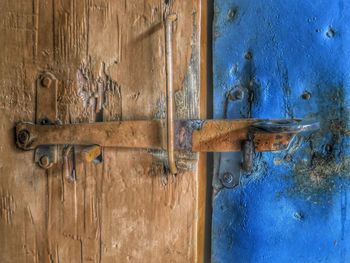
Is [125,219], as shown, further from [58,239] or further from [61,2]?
[61,2]

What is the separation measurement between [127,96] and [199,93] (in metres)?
0.14

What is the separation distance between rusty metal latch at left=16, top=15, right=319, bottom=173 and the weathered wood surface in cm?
3

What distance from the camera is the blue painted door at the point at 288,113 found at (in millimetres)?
600

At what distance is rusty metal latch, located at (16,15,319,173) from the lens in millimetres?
573

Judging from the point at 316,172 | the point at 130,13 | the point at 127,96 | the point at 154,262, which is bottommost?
the point at 154,262

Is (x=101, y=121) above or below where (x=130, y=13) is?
below

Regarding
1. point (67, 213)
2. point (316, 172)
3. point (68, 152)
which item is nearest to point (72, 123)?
point (68, 152)

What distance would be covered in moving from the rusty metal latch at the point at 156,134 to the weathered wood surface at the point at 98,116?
0.03m

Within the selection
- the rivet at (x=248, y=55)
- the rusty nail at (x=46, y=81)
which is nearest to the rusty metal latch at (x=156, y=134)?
the rusty nail at (x=46, y=81)

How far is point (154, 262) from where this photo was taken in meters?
0.67

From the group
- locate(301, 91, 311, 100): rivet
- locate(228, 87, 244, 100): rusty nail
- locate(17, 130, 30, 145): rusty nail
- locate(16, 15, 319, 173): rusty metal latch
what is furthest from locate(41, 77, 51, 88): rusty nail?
locate(301, 91, 311, 100): rivet

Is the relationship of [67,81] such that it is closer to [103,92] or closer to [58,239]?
[103,92]

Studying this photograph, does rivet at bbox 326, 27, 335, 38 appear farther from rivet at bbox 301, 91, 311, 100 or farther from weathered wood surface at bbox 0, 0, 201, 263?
weathered wood surface at bbox 0, 0, 201, 263

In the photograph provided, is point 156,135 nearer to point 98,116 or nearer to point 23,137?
point 98,116
